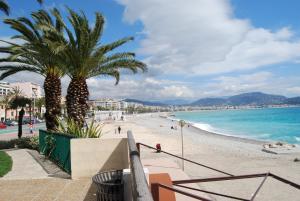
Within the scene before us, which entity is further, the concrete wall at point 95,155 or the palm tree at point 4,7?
the palm tree at point 4,7

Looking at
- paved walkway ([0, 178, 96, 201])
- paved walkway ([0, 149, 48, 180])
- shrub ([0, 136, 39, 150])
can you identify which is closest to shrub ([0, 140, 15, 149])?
shrub ([0, 136, 39, 150])

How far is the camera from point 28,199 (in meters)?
6.53

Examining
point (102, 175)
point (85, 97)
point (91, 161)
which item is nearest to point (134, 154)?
point (102, 175)

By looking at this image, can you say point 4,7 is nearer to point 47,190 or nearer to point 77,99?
point 77,99

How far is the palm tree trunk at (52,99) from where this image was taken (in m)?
15.6

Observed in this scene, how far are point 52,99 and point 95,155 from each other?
8.53 metres

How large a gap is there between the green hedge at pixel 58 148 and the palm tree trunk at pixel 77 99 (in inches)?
61.2

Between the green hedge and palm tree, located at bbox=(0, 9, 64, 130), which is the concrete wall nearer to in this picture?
the green hedge

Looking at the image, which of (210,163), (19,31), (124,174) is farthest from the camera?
(210,163)

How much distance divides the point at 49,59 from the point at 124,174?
472 inches

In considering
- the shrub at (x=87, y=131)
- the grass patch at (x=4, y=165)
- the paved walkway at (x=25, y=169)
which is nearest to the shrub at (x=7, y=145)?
the paved walkway at (x=25, y=169)

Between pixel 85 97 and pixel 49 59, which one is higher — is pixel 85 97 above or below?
below

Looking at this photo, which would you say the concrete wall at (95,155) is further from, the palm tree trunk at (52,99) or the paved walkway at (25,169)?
the palm tree trunk at (52,99)

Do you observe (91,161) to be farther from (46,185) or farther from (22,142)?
(22,142)
